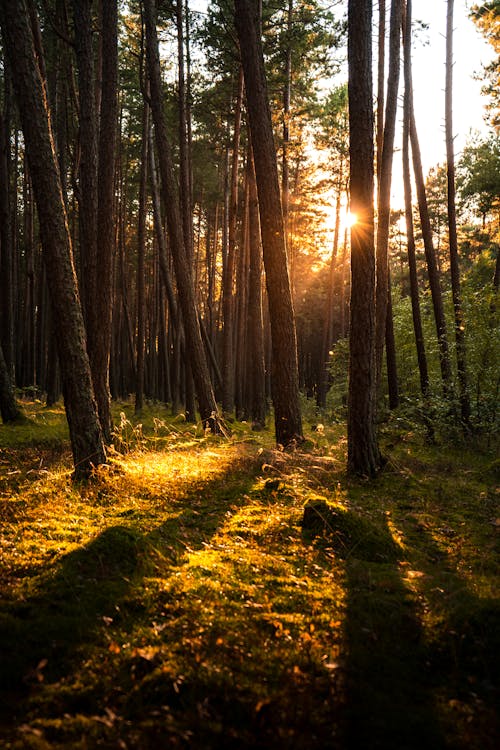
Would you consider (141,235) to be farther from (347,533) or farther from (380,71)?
(347,533)

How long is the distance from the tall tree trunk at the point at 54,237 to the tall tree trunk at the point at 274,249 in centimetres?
373

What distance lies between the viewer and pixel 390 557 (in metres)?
4.86

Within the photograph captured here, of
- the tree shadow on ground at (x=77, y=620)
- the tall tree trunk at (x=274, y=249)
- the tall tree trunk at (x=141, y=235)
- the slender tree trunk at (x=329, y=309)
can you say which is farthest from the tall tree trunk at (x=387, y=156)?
the slender tree trunk at (x=329, y=309)

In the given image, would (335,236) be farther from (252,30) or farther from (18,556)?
(18,556)

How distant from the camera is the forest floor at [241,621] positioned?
2506 mm

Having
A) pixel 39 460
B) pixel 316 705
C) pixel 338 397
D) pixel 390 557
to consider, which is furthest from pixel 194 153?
pixel 316 705

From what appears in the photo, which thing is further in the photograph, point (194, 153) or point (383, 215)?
point (194, 153)

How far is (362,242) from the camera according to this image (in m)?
7.47

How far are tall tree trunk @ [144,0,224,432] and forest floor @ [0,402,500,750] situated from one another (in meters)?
6.37

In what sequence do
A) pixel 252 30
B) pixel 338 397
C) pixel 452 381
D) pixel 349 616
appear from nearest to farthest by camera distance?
pixel 349 616
pixel 252 30
pixel 452 381
pixel 338 397

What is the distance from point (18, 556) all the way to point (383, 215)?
34.1 ft

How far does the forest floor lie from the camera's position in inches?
98.7

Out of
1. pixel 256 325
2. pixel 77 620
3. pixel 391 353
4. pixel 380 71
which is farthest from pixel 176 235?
pixel 77 620

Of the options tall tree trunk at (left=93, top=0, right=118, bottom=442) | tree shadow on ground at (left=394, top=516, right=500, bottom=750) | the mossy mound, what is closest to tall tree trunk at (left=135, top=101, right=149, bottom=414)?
tall tree trunk at (left=93, top=0, right=118, bottom=442)
